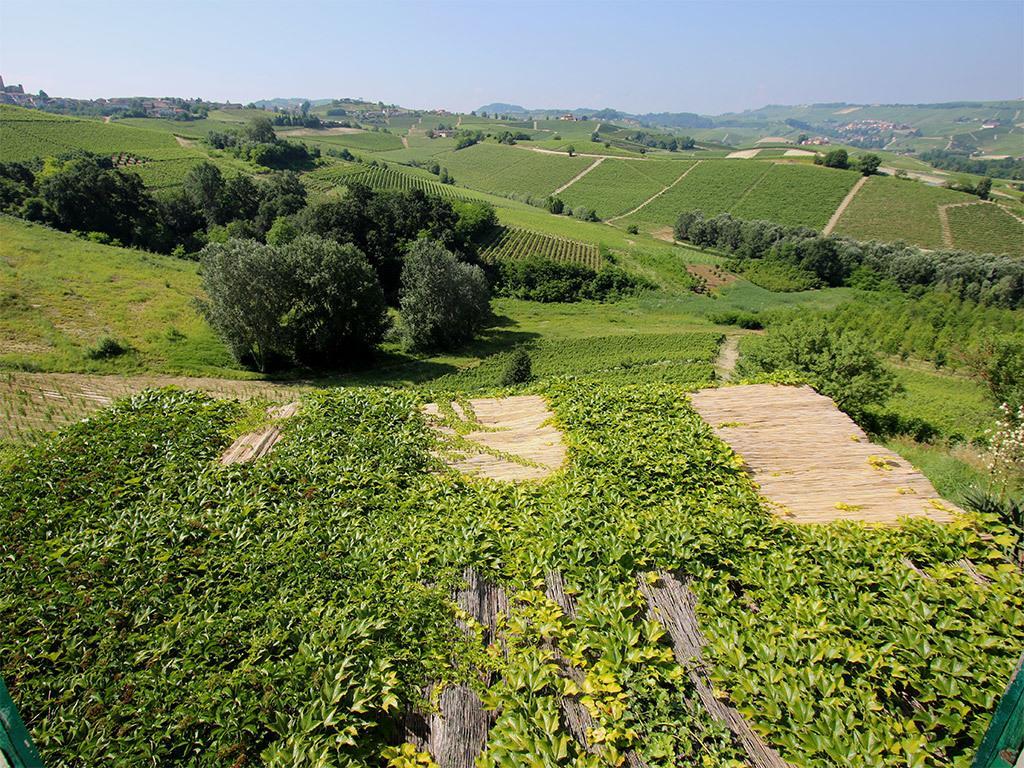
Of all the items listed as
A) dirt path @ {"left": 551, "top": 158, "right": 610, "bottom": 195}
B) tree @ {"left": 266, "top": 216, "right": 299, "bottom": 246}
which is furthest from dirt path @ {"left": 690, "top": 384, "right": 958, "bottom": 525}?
dirt path @ {"left": 551, "top": 158, "right": 610, "bottom": 195}

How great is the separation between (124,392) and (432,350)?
18978mm

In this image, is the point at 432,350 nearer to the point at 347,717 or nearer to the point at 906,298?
the point at 347,717

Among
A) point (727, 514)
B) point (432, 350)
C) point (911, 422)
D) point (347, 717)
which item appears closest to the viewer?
point (347, 717)

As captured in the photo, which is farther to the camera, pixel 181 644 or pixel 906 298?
pixel 906 298

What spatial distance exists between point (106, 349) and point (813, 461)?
89.3 feet

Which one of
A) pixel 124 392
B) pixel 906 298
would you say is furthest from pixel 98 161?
pixel 906 298

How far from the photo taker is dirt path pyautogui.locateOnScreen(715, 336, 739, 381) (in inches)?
1174

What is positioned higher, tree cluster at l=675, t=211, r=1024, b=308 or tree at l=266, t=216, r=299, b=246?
→ tree at l=266, t=216, r=299, b=246

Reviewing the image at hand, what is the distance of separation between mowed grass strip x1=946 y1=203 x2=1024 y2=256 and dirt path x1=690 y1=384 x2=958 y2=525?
80549 millimetres

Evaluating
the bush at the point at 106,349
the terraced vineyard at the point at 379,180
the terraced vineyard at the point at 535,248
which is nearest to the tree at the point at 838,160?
the terraced vineyard at the point at 535,248

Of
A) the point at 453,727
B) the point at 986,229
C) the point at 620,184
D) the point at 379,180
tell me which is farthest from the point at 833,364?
the point at 620,184

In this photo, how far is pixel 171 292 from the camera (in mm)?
31734

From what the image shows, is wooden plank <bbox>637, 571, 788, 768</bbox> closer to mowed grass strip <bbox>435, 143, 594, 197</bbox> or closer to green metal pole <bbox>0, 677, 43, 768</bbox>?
green metal pole <bbox>0, 677, 43, 768</bbox>

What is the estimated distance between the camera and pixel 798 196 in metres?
85.7
